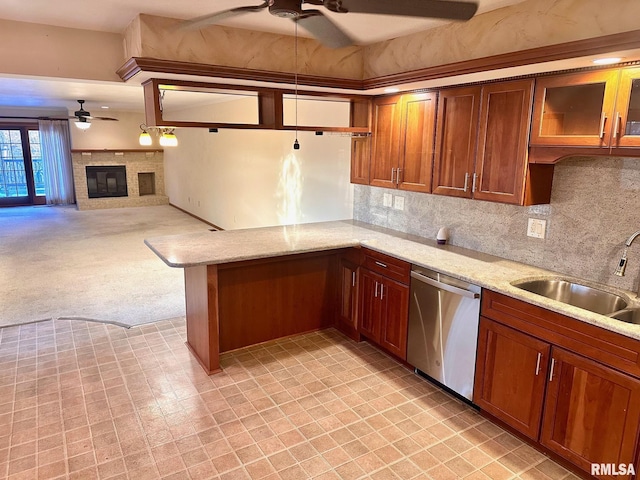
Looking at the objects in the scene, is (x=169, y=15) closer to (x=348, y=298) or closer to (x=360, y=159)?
(x=360, y=159)

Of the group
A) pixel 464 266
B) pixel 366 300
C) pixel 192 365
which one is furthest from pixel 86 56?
pixel 464 266

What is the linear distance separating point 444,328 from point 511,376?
0.51 m

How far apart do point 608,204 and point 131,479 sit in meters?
2.96

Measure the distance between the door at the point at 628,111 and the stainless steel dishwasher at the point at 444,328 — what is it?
1.06 meters

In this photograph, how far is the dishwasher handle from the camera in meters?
2.63

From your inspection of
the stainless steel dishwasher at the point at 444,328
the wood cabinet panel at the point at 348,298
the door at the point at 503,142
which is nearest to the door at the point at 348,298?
the wood cabinet panel at the point at 348,298

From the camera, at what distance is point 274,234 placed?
→ 12.3ft

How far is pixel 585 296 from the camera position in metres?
2.53

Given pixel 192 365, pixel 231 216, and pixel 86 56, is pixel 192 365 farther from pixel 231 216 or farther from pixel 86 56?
pixel 231 216

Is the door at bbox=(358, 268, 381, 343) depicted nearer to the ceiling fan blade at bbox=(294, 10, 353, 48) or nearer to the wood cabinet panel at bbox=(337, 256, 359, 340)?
the wood cabinet panel at bbox=(337, 256, 359, 340)

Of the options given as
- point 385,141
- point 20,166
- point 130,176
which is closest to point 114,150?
point 130,176

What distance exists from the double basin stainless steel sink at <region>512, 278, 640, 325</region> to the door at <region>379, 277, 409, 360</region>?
2.75 ft

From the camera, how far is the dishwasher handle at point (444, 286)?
2.63 meters

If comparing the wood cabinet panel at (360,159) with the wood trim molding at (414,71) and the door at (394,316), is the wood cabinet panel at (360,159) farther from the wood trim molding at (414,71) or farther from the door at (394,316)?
the door at (394,316)
